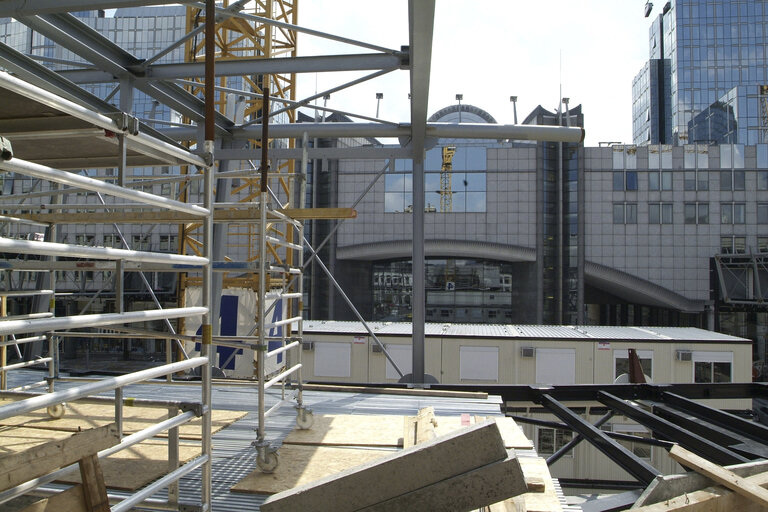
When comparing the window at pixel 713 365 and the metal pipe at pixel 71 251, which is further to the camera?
the window at pixel 713 365

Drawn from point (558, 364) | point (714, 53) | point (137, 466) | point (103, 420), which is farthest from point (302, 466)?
point (714, 53)

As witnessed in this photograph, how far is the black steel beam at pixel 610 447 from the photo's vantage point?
524cm

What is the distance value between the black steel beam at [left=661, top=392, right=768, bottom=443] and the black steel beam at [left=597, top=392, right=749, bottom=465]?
2.78ft

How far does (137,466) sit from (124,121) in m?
3.19

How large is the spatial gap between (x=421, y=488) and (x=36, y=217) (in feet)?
15.7

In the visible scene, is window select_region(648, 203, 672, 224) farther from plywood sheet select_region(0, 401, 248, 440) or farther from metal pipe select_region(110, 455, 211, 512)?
metal pipe select_region(110, 455, 211, 512)

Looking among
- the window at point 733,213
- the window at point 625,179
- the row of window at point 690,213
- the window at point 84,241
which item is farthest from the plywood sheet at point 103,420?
the window at point 733,213

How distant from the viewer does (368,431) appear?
6219 mm

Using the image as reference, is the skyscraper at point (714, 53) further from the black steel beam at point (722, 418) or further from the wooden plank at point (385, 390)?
the wooden plank at point (385, 390)

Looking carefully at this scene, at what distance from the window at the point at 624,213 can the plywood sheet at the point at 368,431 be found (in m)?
32.6

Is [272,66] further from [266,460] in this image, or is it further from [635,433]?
[635,433]

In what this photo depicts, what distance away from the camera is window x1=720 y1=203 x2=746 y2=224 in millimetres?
34938

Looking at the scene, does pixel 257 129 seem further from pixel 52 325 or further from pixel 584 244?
pixel 584 244

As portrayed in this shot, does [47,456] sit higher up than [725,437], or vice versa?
[47,456]
